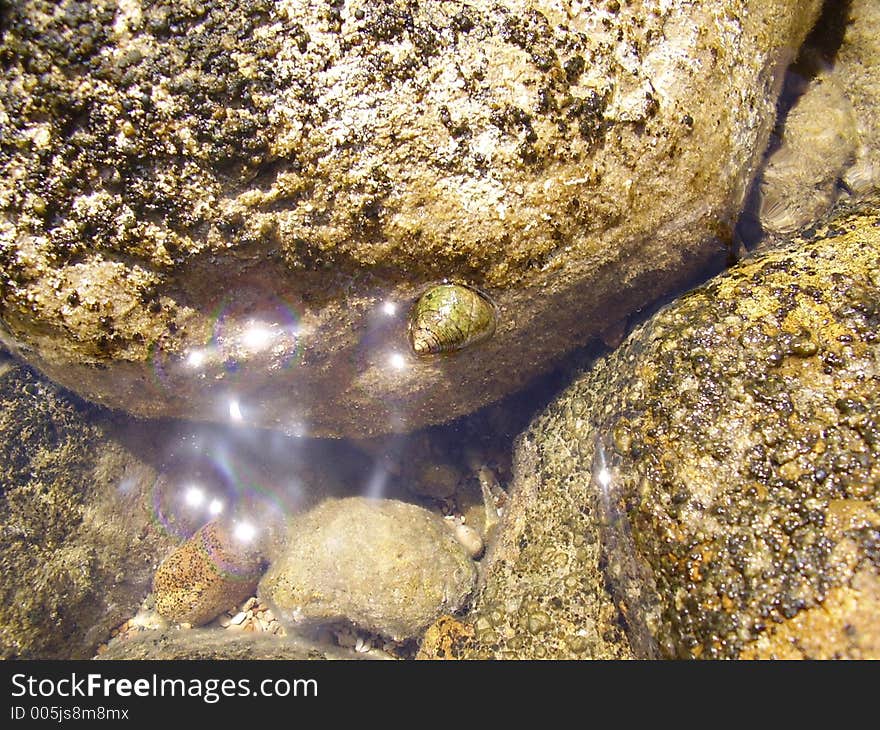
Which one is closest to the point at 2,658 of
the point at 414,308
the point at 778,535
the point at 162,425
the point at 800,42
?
the point at 162,425

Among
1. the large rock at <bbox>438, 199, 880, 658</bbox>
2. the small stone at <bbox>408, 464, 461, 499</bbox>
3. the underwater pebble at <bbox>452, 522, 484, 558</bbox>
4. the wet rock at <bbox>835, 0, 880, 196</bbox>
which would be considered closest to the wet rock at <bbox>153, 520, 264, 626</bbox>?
the small stone at <bbox>408, 464, 461, 499</bbox>

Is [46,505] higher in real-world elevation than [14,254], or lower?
lower

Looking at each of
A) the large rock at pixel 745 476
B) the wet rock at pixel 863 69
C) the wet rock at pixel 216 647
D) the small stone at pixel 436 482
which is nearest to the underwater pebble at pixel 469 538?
the small stone at pixel 436 482

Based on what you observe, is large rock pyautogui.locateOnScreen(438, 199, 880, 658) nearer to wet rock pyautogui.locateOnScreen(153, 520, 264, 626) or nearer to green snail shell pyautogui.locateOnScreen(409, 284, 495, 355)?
green snail shell pyautogui.locateOnScreen(409, 284, 495, 355)

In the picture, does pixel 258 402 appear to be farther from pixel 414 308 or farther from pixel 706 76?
pixel 706 76

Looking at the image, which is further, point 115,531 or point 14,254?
point 115,531
